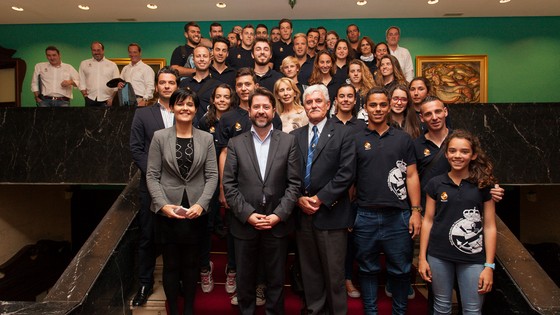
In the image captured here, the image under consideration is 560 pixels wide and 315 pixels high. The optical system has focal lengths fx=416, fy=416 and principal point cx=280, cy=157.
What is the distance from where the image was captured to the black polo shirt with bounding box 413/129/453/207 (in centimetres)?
292

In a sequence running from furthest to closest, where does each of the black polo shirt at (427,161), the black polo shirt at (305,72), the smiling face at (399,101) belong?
the black polo shirt at (305,72) < the smiling face at (399,101) < the black polo shirt at (427,161)

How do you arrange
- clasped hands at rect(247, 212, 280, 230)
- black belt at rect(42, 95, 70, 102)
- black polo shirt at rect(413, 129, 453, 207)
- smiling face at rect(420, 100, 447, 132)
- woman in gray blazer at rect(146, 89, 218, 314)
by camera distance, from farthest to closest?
black belt at rect(42, 95, 70, 102) → smiling face at rect(420, 100, 447, 132) → black polo shirt at rect(413, 129, 453, 207) → woman in gray blazer at rect(146, 89, 218, 314) → clasped hands at rect(247, 212, 280, 230)

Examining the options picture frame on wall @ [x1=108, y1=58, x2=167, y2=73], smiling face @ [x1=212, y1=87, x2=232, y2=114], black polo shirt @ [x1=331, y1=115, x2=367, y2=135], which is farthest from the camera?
picture frame on wall @ [x1=108, y1=58, x2=167, y2=73]

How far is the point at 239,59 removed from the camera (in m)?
5.58

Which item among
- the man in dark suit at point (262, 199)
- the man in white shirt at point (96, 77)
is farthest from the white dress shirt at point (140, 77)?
the man in dark suit at point (262, 199)

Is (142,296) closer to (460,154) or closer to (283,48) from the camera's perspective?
(460,154)

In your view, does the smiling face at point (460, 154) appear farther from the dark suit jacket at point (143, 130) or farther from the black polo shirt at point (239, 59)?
the black polo shirt at point (239, 59)

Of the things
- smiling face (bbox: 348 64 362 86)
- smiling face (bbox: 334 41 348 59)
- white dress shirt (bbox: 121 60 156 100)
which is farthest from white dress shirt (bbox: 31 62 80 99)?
smiling face (bbox: 348 64 362 86)

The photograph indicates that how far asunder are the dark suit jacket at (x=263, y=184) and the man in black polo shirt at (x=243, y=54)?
2.92 metres

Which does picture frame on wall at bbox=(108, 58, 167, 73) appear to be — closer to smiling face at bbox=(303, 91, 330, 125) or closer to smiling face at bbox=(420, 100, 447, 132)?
smiling face at bbox=(303, 91, 330, 125)

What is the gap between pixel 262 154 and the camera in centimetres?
288

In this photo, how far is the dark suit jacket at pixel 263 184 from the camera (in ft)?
9.00

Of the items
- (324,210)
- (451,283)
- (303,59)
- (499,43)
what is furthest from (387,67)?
(499,43)

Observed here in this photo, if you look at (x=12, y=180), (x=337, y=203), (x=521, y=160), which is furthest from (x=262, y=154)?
(x=12, y=180)
